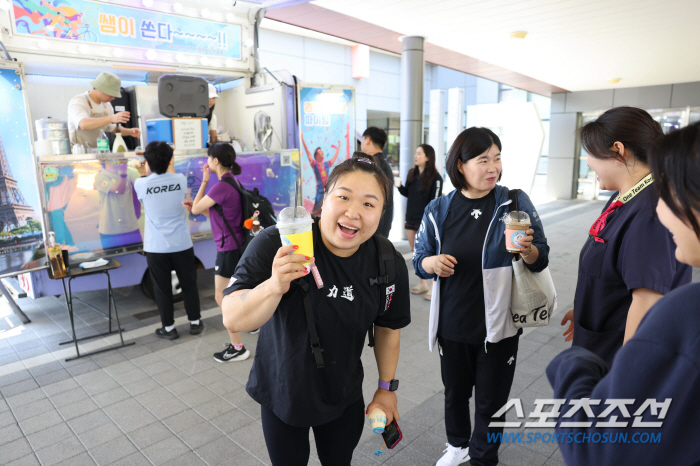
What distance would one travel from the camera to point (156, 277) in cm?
433

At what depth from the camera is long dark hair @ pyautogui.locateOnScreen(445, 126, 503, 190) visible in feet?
7.41

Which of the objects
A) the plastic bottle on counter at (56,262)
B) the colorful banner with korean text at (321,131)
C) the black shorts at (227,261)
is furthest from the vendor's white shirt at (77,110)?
the colorful banner with korean text at (321,131)

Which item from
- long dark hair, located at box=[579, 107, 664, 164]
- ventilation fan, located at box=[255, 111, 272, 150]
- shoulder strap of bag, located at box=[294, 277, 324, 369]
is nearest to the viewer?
shoulder strap of bag, located at box=[294, 277, 324, 369]

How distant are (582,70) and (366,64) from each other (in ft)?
32.8

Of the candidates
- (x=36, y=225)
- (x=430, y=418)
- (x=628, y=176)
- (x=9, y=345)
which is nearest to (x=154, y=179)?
(x=36, y=225)

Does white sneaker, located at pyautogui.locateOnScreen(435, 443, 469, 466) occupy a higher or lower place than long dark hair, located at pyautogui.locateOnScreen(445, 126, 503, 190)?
lower

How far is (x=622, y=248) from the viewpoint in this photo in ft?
5.49

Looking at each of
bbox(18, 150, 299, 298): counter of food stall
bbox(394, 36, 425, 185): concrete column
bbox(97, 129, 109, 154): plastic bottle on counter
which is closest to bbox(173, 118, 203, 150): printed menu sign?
bbox(18, 150, 299, 298): counter of food stall

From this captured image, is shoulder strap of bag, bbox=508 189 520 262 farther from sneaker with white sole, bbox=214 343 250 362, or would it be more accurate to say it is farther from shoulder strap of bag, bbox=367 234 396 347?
sneaker with white sole, bbox=214 343 250 362

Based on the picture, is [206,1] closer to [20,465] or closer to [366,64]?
[20,465]

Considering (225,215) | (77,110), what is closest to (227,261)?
(225,215)

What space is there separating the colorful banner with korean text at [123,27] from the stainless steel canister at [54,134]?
0.84 metres

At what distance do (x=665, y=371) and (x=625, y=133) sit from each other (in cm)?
122

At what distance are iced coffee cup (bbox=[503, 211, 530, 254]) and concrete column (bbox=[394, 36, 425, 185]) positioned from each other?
19.6 feet
